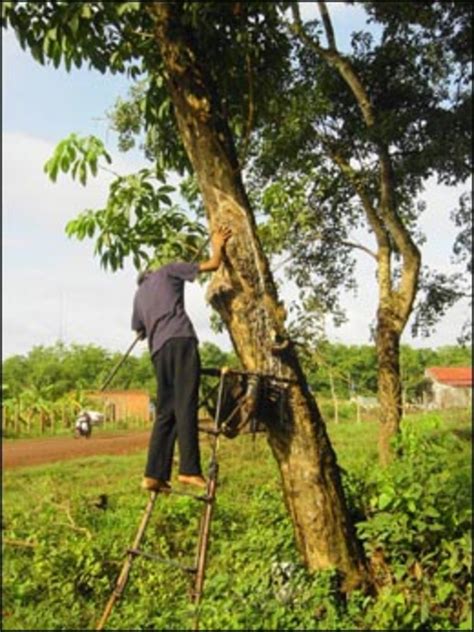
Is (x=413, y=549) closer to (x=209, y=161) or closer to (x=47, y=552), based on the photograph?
(x=209, y=161)

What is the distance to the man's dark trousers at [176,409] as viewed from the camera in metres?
3.46

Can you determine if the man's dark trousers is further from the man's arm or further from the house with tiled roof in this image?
the house with tiled roof

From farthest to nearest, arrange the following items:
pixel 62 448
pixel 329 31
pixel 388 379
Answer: pixel 62 448 → pixel 329 31 → pixel 388 379

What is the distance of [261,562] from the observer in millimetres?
4781

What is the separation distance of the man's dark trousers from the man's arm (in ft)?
1.37

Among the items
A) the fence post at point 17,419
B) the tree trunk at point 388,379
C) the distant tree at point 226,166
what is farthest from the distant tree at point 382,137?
the fence post at point 17,419

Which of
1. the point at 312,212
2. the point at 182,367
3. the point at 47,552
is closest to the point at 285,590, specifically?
the point at 182,367

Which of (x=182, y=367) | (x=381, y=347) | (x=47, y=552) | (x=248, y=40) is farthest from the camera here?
(x=381, y=347)

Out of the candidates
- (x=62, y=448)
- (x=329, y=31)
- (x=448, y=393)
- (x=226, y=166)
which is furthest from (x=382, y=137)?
(x=448, y=393)

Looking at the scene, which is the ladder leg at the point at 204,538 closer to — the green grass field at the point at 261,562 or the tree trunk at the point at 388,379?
the green grass field at the point at 261,562

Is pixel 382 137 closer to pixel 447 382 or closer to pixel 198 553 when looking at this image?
pixel 198 553

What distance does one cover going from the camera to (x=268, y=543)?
4.95 m

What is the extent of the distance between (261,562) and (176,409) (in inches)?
66.6

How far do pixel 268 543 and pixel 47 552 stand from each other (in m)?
1.98
